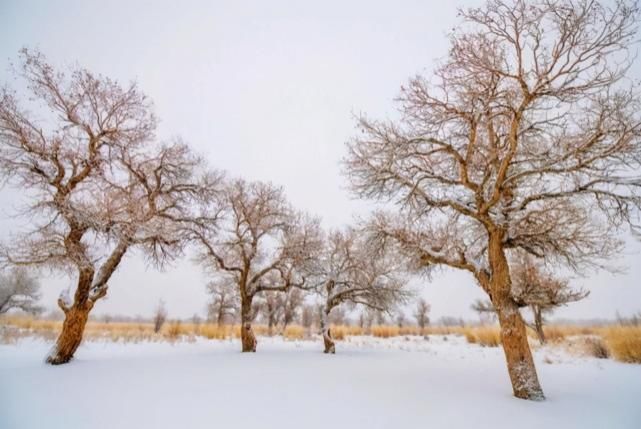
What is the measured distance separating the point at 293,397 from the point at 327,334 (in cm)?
819

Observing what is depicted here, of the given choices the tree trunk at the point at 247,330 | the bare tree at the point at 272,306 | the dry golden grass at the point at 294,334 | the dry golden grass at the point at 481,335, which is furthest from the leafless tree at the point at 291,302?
the tree trunk at the point at 247,330

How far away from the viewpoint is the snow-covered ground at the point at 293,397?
4055 mm

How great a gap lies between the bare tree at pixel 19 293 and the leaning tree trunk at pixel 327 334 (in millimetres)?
18897

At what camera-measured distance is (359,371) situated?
323 inches

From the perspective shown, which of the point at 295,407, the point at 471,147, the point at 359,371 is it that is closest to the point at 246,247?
the point at 359,371

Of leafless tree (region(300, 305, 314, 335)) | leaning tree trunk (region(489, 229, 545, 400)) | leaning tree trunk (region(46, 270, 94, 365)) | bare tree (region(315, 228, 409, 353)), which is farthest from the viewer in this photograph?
leafless tree (region(300, 305, 314, 335))

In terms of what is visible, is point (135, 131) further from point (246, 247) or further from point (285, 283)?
point (285, 283)

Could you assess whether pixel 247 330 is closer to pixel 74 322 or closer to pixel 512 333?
pixel 74 322

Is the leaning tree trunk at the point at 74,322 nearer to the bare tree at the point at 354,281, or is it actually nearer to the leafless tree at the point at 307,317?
the bare tree at the point at 354,281

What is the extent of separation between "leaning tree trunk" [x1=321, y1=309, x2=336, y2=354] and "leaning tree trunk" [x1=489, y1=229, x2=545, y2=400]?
8494 mm

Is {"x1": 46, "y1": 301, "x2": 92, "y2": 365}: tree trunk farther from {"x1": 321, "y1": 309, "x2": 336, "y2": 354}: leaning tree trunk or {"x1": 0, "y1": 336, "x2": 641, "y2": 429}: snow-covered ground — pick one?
{"x1": 321, "y1": 309, "x2": 336, "y2": 354}: leaning tree trunk

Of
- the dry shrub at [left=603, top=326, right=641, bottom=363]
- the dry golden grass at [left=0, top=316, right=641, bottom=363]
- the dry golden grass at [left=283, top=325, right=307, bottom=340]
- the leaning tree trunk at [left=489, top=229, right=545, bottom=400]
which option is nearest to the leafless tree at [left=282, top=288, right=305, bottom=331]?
the dry golden grass at [left=283, top=325, right=307, bottom=340]

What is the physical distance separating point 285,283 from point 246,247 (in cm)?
258

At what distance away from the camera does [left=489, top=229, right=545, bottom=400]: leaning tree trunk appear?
539 cm
